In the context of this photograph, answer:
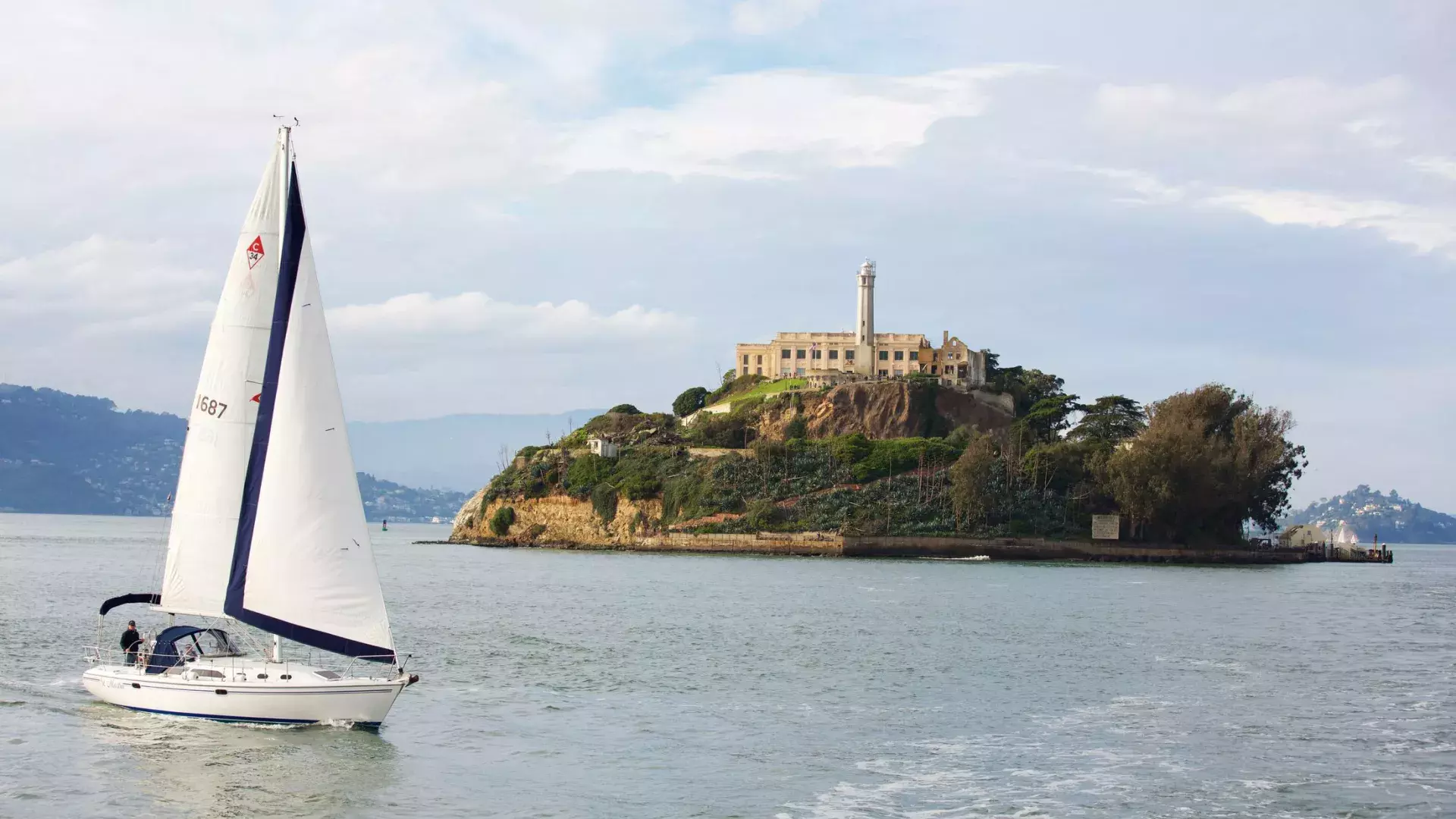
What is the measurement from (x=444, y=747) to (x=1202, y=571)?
7926cm

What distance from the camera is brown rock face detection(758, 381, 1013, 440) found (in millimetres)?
132875

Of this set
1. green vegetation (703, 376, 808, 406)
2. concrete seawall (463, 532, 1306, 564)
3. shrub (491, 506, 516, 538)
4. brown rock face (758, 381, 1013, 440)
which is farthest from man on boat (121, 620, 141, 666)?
green vegetation (703, 376, 808, 406)

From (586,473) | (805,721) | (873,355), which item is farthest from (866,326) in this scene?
(805,721)

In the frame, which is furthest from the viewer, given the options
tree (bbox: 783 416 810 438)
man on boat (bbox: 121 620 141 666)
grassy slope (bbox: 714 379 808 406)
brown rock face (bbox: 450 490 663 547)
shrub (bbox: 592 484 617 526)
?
grassy slope (bbox: 714 379 808 406)

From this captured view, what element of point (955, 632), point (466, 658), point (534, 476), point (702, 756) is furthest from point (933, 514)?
point (702, 756)

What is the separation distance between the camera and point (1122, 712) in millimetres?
33812

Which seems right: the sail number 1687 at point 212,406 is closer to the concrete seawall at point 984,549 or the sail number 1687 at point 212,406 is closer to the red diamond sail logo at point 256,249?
the red diamond sail logo at point 256,249

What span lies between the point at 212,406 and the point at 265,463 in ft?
5.15

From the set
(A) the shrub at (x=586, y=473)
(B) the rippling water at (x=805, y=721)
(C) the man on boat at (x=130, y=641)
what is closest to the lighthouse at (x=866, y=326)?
(A) the shrub at (x=586, y=473)

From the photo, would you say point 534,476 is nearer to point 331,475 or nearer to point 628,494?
point 628,494

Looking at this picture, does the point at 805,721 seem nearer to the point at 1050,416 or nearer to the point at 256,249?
the point at 256,249

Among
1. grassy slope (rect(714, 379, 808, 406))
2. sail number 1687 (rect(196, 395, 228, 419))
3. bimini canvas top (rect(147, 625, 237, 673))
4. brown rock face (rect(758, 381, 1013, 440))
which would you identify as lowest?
bimini canvas top (rect(147, 625, 237, 673))

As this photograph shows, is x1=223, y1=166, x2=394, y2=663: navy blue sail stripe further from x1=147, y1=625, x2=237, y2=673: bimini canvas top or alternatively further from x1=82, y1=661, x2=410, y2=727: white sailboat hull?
x1=147, y1=625, x2=237, y2=673: bimini canvas top

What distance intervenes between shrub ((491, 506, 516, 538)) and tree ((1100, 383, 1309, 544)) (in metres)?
55.5
